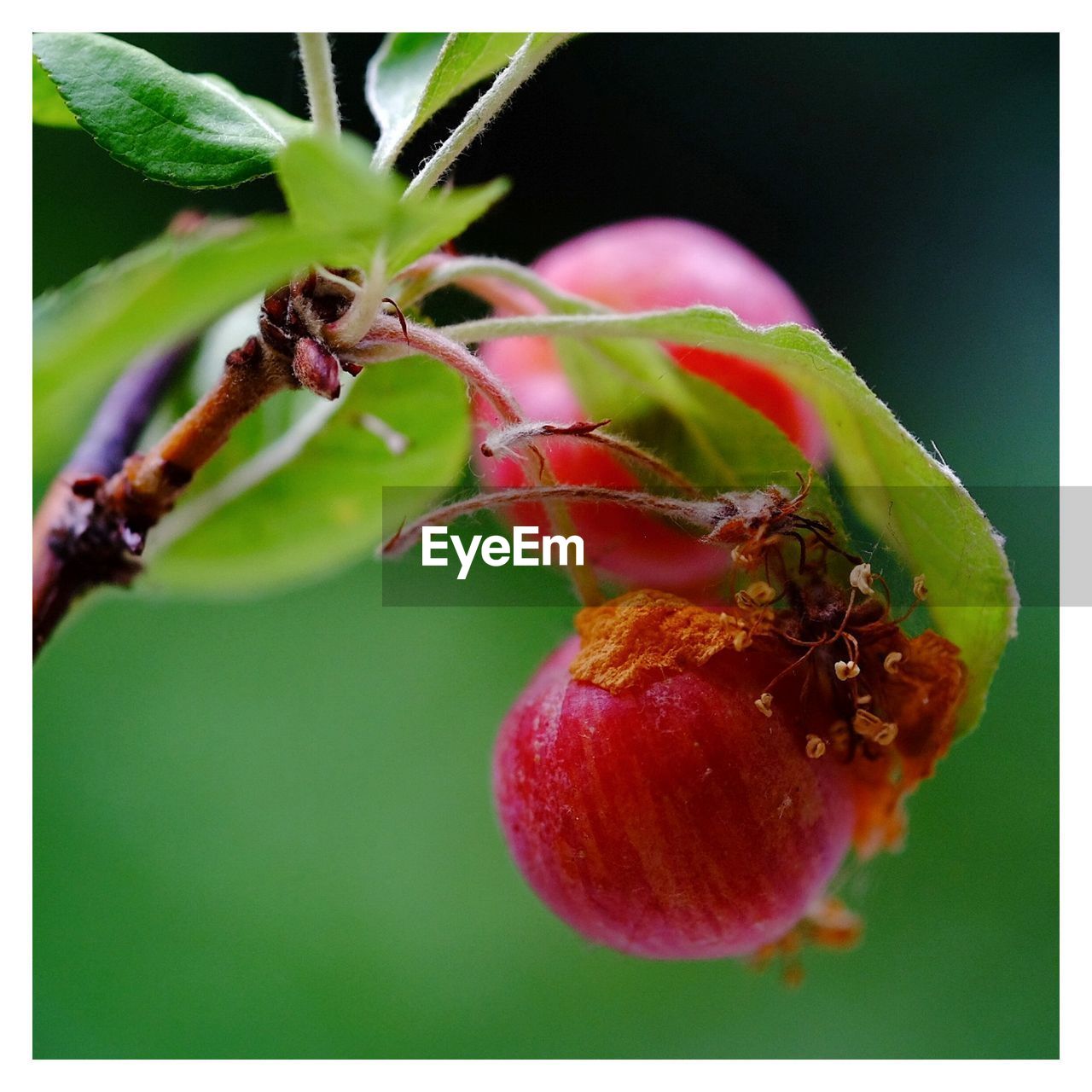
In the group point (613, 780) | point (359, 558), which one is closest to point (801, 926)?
point (613, 780)

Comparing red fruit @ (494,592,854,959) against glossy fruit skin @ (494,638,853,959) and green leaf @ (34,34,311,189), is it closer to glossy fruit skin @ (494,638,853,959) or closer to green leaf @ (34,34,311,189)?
glossy fruit skin @ (494,638,853,959)

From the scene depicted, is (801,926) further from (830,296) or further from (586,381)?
(830,296)

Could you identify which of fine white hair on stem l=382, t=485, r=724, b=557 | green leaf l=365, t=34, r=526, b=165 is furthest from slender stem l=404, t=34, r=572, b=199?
fine white hair on stem l=382, t=485, r=724, b=557

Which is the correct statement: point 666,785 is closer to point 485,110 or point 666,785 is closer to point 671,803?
point 671,803

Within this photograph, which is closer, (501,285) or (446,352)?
(446,352)

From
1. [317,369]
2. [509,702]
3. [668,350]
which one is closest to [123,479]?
[317,369]
